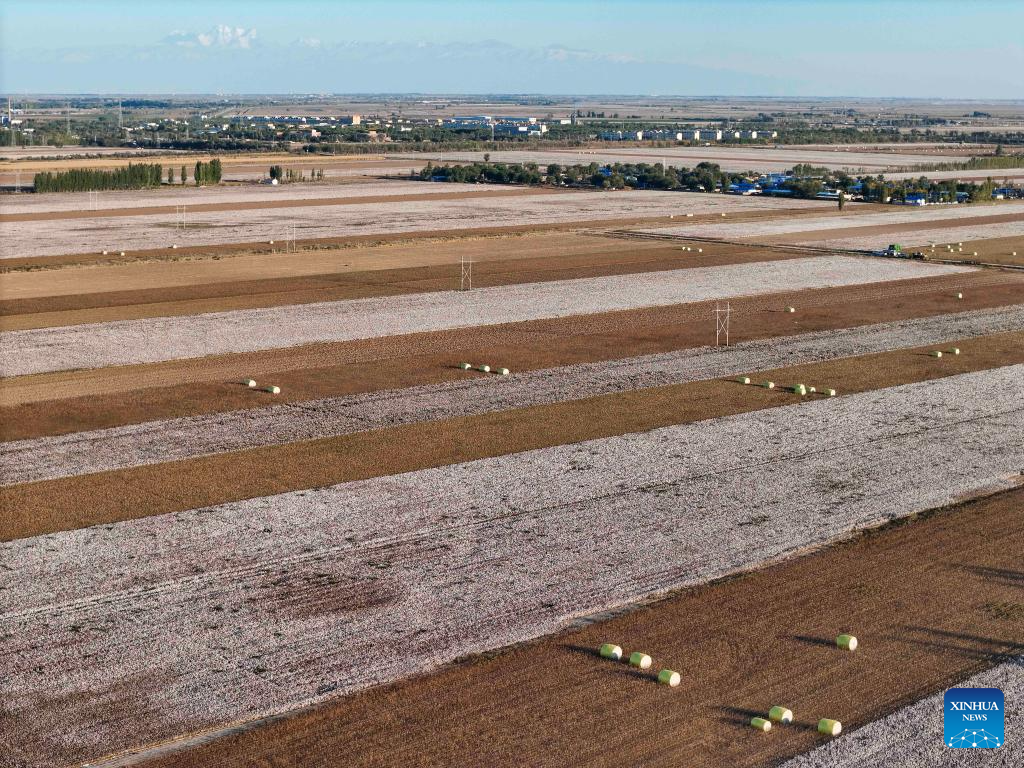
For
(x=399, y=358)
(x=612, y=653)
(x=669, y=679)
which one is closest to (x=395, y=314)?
(x=399, y=358)

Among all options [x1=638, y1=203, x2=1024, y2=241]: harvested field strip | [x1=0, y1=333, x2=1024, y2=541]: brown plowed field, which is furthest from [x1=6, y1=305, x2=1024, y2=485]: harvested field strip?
[x1=638, y1=203, x2=1024, y2=241]: harvested field strip

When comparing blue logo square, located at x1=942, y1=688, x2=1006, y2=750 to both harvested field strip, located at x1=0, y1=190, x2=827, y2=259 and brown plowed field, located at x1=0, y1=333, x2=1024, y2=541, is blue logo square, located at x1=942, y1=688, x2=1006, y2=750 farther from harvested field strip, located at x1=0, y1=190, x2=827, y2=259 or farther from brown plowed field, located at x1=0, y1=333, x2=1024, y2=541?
harvested field strip, located at x1=0, y1=190, x2=827, y2=259

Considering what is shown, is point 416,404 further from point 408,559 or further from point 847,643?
point 847,643

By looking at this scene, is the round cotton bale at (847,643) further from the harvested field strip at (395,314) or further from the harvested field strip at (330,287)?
the harvested field strip at (330,287)

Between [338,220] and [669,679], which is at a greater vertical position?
[338,220]

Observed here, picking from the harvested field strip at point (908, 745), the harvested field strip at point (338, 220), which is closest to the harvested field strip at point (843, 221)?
the harvested field strip at point (338, 220)
